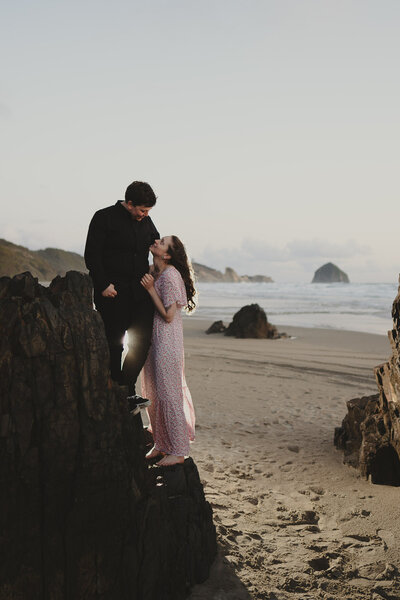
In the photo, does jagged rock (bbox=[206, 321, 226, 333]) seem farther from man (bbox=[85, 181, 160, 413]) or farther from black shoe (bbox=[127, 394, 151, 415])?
black shoe (bbox=[127, 394, 151, 415])

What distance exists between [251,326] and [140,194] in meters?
14.0

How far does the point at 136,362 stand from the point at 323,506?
7.75 ft

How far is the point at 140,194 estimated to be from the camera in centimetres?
415

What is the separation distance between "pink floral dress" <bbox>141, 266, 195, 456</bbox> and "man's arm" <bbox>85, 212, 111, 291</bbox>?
1.64ft

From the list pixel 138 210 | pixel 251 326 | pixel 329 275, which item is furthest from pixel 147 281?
pixel 329 275

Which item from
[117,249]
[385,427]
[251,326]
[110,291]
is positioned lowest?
[385,427]

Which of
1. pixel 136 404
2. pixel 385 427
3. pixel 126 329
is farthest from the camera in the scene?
pixel 385 427

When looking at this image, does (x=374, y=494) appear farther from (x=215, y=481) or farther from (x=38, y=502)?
(x=38, y=502)

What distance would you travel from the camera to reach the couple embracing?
13.7 ft

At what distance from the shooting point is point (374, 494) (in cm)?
514

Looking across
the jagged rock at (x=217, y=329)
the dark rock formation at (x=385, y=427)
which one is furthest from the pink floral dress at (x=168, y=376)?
the jagged rock at (x=217, y=329)

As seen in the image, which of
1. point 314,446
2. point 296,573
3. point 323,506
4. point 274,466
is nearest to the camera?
point 296,573

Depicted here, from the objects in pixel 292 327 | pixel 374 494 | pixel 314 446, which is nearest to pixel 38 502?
pixel 374 494

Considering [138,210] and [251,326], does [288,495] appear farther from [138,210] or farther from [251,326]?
[251,326]
